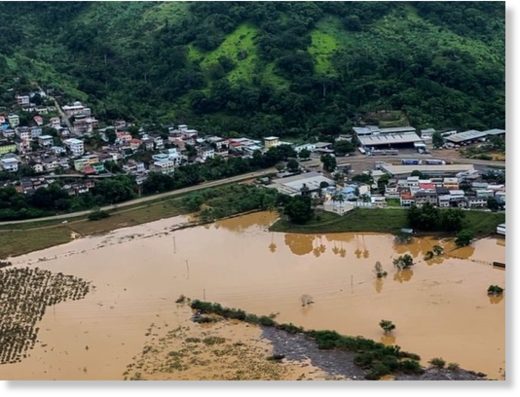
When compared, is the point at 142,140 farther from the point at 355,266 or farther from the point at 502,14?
the point at 502,14

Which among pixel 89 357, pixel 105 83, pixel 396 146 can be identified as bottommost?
pixel 89 357

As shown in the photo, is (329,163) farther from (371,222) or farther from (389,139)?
(371,222)

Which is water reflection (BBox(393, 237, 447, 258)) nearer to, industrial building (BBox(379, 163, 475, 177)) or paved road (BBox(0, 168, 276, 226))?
industrial building (BBox(379, 163, 475, 177))

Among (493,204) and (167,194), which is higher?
(167,194)

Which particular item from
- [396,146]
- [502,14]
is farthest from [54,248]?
[502,14]

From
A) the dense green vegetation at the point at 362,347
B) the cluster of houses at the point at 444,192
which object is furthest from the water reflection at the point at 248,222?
the dense green vegetation at the point at 362,347

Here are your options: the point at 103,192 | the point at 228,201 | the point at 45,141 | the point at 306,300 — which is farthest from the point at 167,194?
A: the point at 306,300
